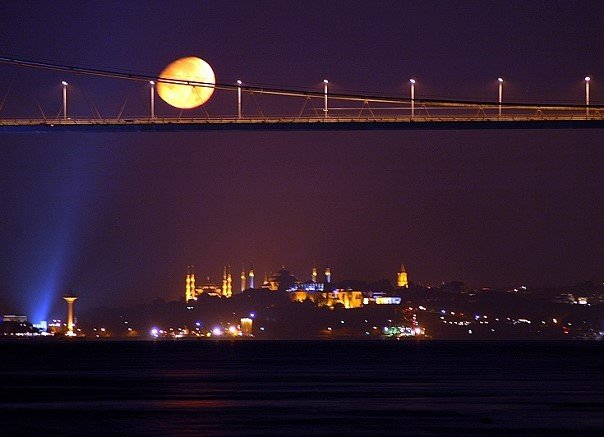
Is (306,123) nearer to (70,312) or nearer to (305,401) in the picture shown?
(305,401)

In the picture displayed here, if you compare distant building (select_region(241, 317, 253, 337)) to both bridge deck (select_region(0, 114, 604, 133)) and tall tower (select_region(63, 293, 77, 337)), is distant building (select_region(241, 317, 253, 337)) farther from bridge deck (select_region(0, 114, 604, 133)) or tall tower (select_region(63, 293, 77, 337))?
bridge deck (select_region(0, 114, 604, 133))

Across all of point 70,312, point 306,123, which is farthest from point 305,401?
point 70,312

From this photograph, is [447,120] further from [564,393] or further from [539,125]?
[564,393]

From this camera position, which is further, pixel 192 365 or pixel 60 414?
pixel 192 365

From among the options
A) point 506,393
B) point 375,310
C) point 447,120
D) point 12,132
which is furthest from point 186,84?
point 375,310

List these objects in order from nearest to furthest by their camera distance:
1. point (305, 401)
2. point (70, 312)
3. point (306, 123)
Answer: point (305, 401) → point (306, 123) → point (70, 312)

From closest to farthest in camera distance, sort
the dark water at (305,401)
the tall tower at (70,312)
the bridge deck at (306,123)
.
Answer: the dark water at (305,401)
the bridge deck at (306,123)
the tall tower at (70,312)

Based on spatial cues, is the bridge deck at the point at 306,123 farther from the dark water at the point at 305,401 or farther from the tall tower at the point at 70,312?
the tall tower at the point at 70,312

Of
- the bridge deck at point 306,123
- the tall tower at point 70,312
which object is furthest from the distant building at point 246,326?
the bridge deck at point 306,123
